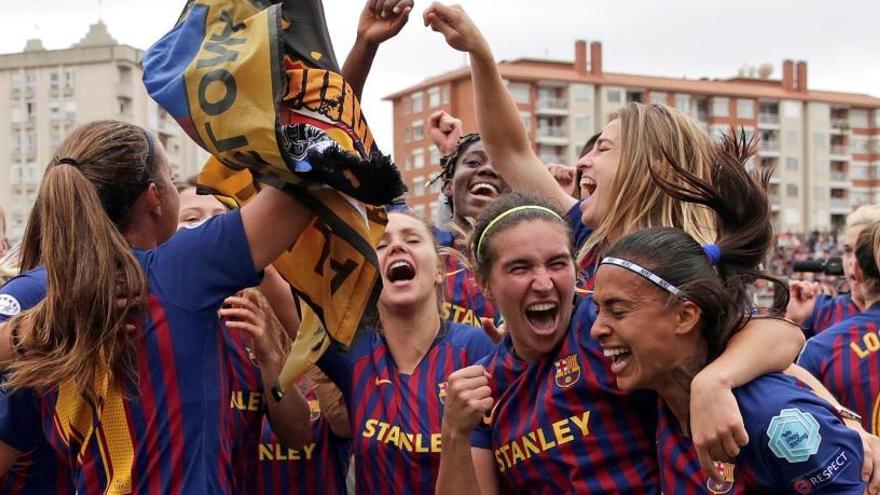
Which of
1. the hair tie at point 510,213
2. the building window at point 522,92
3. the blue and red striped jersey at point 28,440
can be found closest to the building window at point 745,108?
the building window at point 522,92

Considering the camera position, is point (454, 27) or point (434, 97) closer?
point (454, 27)

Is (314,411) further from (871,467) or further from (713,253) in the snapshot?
(871,467)

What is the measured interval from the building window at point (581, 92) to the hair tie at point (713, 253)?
87674 mm

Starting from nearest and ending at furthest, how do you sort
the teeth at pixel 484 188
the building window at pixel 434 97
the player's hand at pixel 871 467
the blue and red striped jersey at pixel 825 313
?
the player's hand at pixel 871 467, the teeth at pixel 484 188, the blue and red striped jersey at pixel 825 313, the building window at pixel 434 97

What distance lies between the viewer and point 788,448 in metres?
2.89

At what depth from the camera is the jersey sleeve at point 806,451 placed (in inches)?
114

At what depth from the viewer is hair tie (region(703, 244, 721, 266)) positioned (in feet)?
10.8

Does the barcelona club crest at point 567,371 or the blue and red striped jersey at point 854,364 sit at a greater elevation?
the barcelona club crest at point 567,371

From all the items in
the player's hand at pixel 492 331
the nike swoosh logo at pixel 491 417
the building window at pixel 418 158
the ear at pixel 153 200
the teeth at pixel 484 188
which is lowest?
the nike swoosh logo at pixel 491 417

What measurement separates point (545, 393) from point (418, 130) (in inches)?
3523

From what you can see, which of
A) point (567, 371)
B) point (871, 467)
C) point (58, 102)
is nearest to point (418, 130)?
point (58, 102)

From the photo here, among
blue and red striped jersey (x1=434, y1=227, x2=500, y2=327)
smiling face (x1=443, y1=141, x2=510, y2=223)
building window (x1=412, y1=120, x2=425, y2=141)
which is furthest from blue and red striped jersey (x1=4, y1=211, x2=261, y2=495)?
building window (x1=412, y1=120, x2=425, y2=141)

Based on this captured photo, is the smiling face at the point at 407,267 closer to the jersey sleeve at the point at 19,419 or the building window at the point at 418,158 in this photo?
the jersey sleeve at the point at 19,419

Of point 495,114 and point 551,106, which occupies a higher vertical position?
point 551,106
